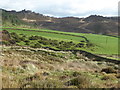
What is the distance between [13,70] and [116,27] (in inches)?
6702

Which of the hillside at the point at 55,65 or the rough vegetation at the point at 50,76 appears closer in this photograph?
the rough vegetation at the point at 50,76

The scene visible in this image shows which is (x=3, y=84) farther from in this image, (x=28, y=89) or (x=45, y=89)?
(x=45, y=89)

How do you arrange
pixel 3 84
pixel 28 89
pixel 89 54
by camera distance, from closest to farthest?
pixel 28 89, pixel 3 84, pixel 89 54

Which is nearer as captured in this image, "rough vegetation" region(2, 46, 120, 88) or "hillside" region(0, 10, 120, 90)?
"rough vegetation" region(2, 46, 120, 88)

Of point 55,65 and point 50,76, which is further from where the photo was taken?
point 55,65

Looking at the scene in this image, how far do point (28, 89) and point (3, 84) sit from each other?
1113mm

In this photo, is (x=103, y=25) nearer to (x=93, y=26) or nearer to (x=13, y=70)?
(x=93, y=26)

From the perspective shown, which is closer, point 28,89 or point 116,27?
point 28,89

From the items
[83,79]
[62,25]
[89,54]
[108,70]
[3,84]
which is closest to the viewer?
[3,84]

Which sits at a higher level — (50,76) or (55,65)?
(50,76)

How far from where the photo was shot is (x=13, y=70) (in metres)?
9.66

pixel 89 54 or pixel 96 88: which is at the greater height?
pixel 96 88

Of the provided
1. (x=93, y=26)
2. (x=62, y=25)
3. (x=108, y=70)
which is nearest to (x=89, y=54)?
(x=108, y=70)

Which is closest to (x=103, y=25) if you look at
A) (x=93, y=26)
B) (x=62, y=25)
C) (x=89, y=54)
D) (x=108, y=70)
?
(x=93, y=26)
